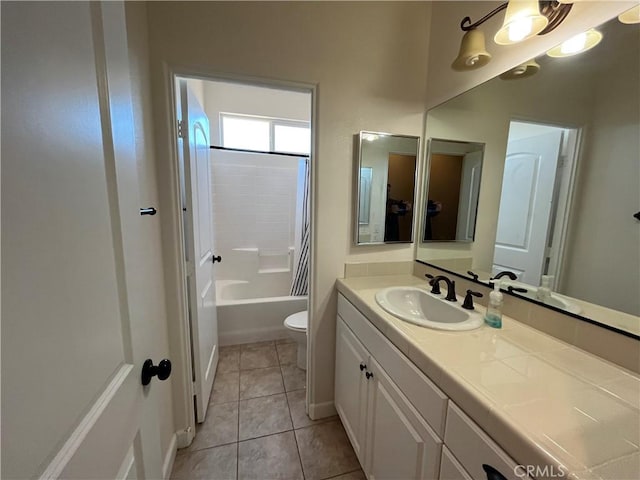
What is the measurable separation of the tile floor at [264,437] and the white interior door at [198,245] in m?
0.17

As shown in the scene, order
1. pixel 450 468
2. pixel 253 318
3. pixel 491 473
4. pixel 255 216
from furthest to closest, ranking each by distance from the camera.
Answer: pixel 255 216 → pixel 253 318 → pixel 450 468 → pixel 491 473

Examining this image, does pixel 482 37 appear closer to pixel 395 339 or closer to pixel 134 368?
A: pixel 395 339

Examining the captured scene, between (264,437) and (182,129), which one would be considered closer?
(182,129)

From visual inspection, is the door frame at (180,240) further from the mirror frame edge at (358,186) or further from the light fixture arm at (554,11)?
the light fixture arm at (554,11)

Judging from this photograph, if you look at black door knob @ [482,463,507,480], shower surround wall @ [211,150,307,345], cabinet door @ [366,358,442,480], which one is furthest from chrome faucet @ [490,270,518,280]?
shower surround wall @ [211,150,307,345]

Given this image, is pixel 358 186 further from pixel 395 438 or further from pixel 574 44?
pixel 395 438

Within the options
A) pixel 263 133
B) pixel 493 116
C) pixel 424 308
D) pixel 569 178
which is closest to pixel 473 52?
pixel 493 116

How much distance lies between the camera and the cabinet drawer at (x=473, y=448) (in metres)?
0.56

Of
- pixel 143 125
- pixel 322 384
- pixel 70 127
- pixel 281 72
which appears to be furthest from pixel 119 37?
pixel 322 384

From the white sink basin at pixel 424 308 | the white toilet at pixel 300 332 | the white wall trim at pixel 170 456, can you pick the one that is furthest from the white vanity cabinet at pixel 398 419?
the white wall trim at pixel 170 456

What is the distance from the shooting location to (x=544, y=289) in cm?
100

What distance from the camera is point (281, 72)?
4.40 ft

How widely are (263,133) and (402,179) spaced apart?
2380mm

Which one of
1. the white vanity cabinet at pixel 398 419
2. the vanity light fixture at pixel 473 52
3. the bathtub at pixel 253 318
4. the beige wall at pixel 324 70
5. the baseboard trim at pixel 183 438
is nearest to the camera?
the white vanity cabinet at pixel 398 419
